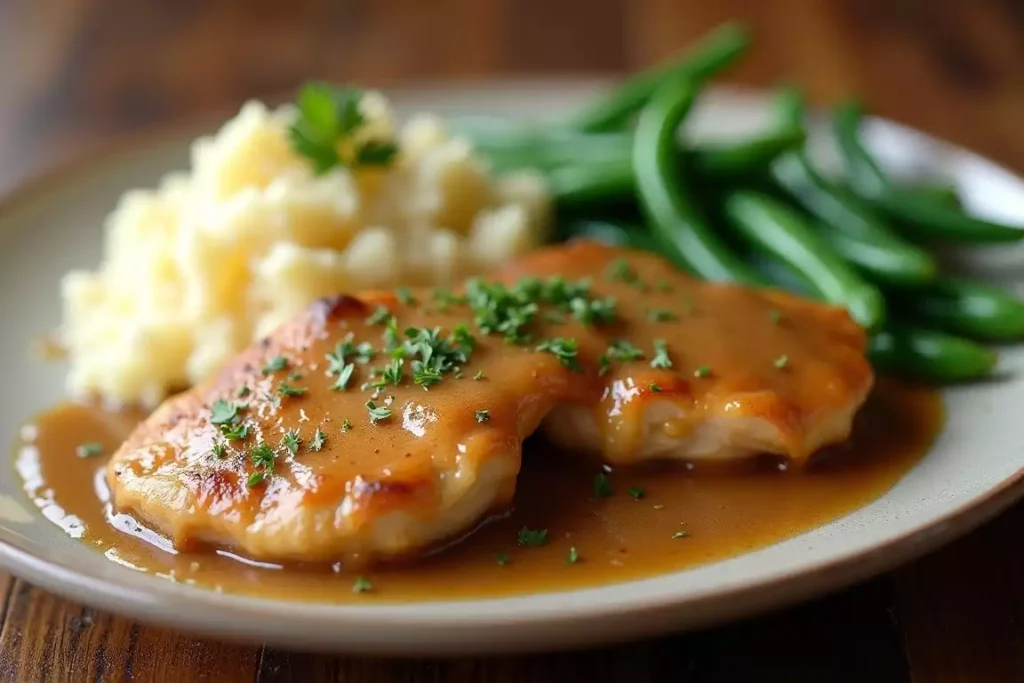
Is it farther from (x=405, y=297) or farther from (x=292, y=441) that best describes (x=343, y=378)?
(x=405, y=297)

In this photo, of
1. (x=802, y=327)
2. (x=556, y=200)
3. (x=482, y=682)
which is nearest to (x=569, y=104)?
(x=556, y=200)

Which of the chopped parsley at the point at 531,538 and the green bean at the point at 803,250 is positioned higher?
the green bean at the point at 803,250

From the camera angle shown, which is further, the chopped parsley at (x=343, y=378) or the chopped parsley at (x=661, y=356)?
the chopped parsley at (x=661, y=356)

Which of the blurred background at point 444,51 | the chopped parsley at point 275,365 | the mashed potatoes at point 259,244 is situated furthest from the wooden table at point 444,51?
the chopped parsley at point 275,365

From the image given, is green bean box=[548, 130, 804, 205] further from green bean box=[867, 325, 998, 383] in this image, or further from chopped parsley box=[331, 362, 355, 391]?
chopped parsley box=[331, 362, 355, 391]

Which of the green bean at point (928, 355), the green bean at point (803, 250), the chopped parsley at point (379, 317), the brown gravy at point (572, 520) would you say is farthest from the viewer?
the green bean at point (803, 250)

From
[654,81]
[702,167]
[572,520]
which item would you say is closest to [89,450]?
[572,520]

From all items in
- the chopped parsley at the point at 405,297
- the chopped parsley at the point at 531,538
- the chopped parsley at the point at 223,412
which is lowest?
the chopped parsley at the point at 531,538

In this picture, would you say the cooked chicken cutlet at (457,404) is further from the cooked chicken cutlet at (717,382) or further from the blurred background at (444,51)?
the blurred background at (444,51)
